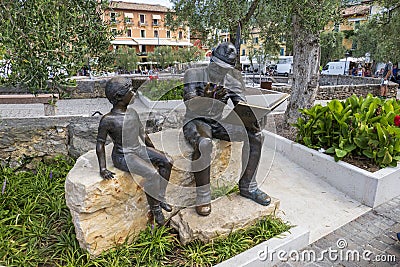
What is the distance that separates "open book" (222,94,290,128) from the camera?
2744mm

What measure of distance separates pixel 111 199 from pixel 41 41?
4.67 ft

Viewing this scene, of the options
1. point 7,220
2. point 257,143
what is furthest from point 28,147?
point 257,143

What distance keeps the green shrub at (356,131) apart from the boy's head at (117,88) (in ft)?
9.87

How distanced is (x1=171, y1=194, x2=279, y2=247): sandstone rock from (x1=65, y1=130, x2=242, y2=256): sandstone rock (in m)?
0.23

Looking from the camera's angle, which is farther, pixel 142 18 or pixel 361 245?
pixel 142 18

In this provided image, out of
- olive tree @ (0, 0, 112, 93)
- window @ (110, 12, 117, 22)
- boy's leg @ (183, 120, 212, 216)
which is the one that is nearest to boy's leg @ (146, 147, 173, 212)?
boy's leg @ (183, 120, 212, 216)

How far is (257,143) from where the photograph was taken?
3.06 metres

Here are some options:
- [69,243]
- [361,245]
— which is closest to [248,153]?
[361,245]

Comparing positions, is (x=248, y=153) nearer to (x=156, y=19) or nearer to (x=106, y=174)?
(x=106, y=174)

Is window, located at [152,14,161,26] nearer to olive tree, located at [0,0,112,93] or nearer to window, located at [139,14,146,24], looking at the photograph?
window, located at [139,14,146,24]

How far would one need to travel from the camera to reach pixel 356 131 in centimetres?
413

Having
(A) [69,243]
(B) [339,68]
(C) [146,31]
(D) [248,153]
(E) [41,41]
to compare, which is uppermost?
(C) [146,31]

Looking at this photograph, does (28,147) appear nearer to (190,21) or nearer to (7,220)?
(7,220)

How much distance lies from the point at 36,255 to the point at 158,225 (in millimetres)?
1038
